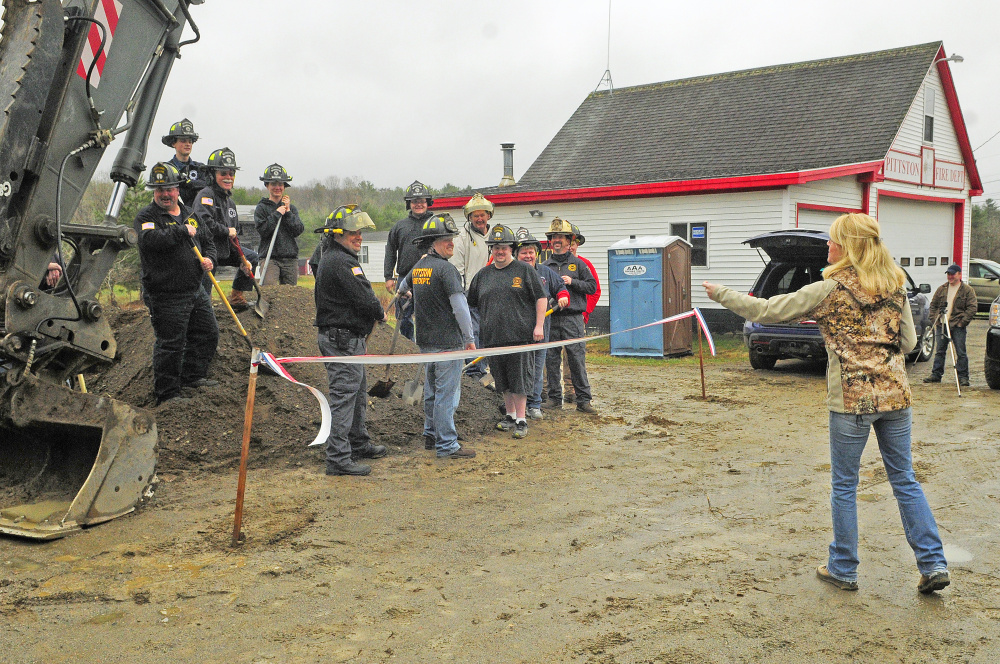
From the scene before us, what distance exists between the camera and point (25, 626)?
3.91 m

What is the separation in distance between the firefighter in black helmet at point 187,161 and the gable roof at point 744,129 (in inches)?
462

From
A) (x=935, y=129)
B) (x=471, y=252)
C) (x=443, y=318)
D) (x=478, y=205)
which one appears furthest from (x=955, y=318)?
(x=935, y=129)

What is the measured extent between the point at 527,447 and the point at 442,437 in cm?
91

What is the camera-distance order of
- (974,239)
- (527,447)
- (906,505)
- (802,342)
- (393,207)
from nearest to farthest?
(906,505)
(527,447)
(802,342)
(974,239)
(393,207)

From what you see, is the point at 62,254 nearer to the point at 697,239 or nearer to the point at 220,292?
the point at 220,292

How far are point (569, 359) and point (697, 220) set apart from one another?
999cm

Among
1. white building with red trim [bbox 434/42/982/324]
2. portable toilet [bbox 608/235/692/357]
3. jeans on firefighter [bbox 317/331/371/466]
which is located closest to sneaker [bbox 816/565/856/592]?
jeans on firefighter [bbox 317/331/371/466]

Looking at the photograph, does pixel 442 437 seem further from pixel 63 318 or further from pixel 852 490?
pixel 852 490

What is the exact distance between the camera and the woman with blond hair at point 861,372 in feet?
14.5

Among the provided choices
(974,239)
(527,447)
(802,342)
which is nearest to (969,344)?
(802,342)

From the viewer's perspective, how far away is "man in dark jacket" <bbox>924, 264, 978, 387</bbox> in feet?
37.9

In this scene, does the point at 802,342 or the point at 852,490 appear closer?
the point at 852,490

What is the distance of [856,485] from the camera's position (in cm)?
445

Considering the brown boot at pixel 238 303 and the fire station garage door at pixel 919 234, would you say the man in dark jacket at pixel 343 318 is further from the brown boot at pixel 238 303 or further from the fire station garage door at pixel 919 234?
the fire station garage door at pixel 919 234
